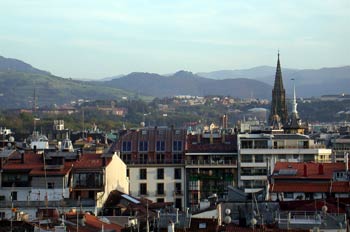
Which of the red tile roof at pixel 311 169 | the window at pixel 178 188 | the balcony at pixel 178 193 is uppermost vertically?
the red tile roof at pixel 311 169

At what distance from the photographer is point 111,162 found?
62.2 metres

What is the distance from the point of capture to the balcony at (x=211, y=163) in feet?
252

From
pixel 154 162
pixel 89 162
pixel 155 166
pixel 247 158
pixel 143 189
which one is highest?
pixel 89 162

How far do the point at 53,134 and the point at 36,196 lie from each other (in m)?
96.0

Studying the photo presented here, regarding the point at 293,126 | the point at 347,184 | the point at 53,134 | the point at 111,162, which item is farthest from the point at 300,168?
the point at 53,134

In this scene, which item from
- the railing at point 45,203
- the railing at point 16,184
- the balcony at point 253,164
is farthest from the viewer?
the balcony at point 253,164

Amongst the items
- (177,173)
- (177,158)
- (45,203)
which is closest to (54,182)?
(45,203)

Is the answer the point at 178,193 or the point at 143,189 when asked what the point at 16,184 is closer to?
the point at 143,189

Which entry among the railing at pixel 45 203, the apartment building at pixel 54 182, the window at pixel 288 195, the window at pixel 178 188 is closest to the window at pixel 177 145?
the window at pixel 178 188

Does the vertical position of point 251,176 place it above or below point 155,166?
below

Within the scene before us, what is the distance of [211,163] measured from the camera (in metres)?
77.1

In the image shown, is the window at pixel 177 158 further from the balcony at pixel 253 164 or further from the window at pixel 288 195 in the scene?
the window at pixel 288 195

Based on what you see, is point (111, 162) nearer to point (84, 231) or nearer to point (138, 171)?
point (138, 171)

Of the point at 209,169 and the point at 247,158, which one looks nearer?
the point at 247,158
